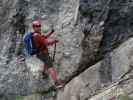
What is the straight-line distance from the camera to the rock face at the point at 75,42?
12.4 m

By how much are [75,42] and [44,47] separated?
0.99 meters

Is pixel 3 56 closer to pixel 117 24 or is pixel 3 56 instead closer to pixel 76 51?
pixel 76 51

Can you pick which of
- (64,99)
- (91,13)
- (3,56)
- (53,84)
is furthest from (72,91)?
(3,56)

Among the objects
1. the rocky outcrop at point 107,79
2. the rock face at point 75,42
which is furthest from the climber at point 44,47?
the rocky outcrop at point 107,79

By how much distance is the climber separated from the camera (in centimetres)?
1328

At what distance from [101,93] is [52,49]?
3281 millimetres

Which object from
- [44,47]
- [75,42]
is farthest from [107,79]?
[44,47]

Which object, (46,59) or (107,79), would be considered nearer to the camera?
(107,79)

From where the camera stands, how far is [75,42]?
13898 millimetres

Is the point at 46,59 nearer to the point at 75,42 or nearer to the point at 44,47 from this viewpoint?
the point at 44,47

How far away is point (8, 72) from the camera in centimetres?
1514

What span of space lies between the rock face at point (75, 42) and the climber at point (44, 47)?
12.9 inches

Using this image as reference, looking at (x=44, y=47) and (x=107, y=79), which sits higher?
(x=44, y=47)

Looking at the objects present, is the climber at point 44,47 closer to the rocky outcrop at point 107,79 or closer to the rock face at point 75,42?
the rock face at point 75,42
